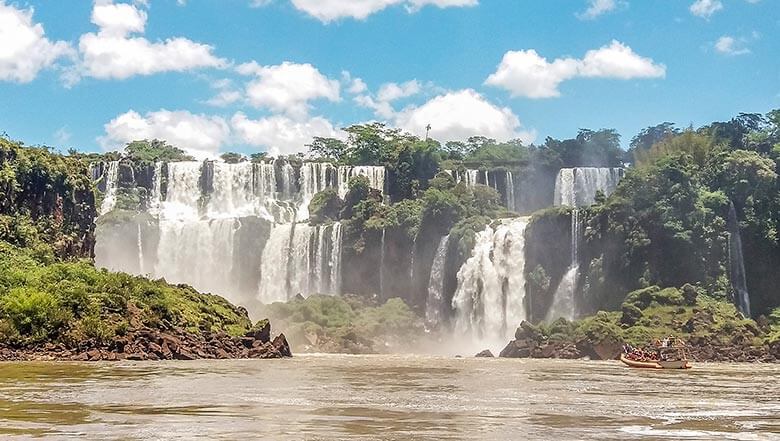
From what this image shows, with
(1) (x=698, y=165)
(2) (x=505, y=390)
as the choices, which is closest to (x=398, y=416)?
(2) (x=505, y=390)

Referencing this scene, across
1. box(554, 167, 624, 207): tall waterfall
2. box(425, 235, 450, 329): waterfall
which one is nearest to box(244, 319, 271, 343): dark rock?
box(425, 235, 450, 329): waterfall

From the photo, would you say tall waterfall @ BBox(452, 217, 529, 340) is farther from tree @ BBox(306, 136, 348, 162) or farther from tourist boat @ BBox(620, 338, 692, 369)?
tree @ BBox(306, 136, 348, 162)

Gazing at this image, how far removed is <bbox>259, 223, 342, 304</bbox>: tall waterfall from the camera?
75.9 m

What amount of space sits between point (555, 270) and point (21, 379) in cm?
4780

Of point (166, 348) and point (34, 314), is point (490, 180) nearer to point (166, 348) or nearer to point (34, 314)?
point (166, 348)

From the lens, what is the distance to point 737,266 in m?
64.7

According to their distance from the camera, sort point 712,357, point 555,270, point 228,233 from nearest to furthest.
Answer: point 712,357 → point 555,270 → point 228,233

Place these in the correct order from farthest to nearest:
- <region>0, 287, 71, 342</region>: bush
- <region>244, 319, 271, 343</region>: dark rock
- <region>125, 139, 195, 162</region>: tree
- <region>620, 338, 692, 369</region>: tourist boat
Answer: <region>125, 139, 195, 162</region>: tree → <region>244, 319, 271, 343</region>: dark rock → <region>620, 338, 692, 369</region>: tourist boat → <region>0, 287, 71, 342</region>: bush

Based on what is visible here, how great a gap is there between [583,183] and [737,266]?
20.9 metres

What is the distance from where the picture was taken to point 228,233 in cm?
7862

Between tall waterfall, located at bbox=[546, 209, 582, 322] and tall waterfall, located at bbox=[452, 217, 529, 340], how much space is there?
2281 millimetres

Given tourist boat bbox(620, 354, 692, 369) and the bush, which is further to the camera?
tourist boat bbox(620, 354, 692, 369)

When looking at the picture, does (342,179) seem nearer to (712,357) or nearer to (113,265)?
(113,265)

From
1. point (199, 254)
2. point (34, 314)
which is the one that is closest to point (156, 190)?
point (199, 254)
